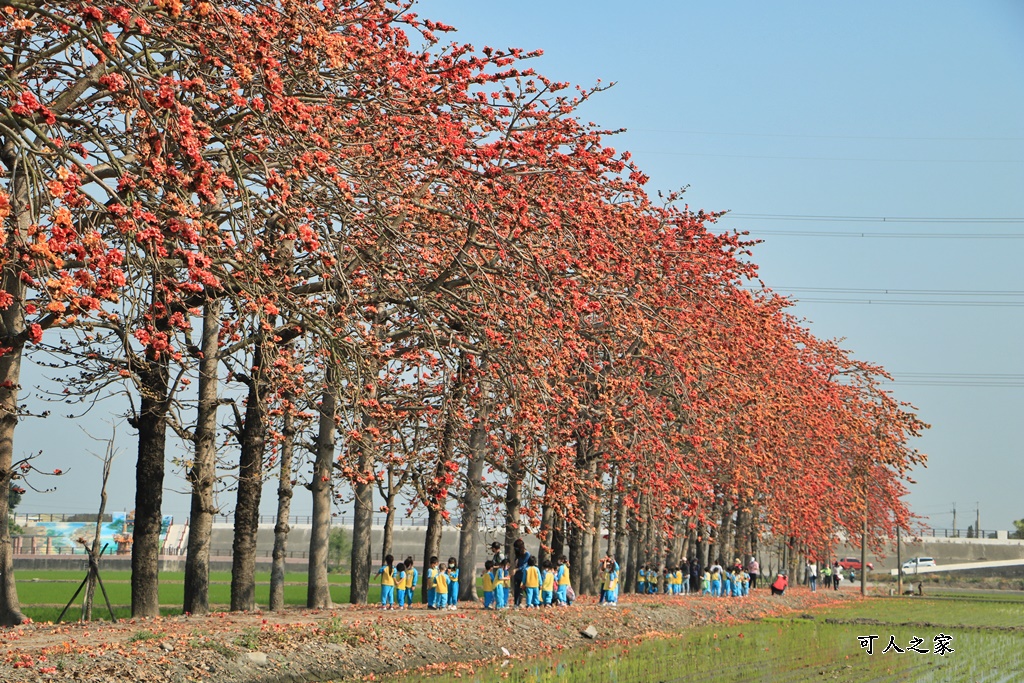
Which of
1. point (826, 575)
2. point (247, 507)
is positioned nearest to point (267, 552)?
point (826, 575)

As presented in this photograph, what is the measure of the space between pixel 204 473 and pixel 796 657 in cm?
1221

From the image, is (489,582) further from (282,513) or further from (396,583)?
(282,513)

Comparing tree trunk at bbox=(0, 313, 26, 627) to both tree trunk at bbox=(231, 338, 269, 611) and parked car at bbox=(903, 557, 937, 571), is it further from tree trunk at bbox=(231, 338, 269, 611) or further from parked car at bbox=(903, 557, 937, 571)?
parked car at bbox=(903, 557, 937, 571)

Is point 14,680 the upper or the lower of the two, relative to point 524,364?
lower

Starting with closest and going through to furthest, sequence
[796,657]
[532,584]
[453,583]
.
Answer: [796,657], [453,583], [532,584]

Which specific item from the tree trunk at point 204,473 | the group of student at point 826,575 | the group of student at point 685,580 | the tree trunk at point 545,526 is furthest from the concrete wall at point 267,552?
the tree trunk at point 204,473

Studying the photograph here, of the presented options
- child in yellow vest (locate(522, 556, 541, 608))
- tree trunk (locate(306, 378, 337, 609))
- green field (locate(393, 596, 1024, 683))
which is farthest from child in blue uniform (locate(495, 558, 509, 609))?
tree trunk (locate(306, 378, 337, 609))

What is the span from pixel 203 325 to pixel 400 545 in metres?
64.0

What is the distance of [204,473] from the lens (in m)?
22.0

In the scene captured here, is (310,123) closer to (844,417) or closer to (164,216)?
(164,216)

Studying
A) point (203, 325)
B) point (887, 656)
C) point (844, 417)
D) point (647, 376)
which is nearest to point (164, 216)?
point (203, 325)

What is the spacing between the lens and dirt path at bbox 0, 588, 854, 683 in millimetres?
14438

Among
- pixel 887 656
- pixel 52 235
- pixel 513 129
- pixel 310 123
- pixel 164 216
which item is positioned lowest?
pixel 887 656

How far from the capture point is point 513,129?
61.3 ft
